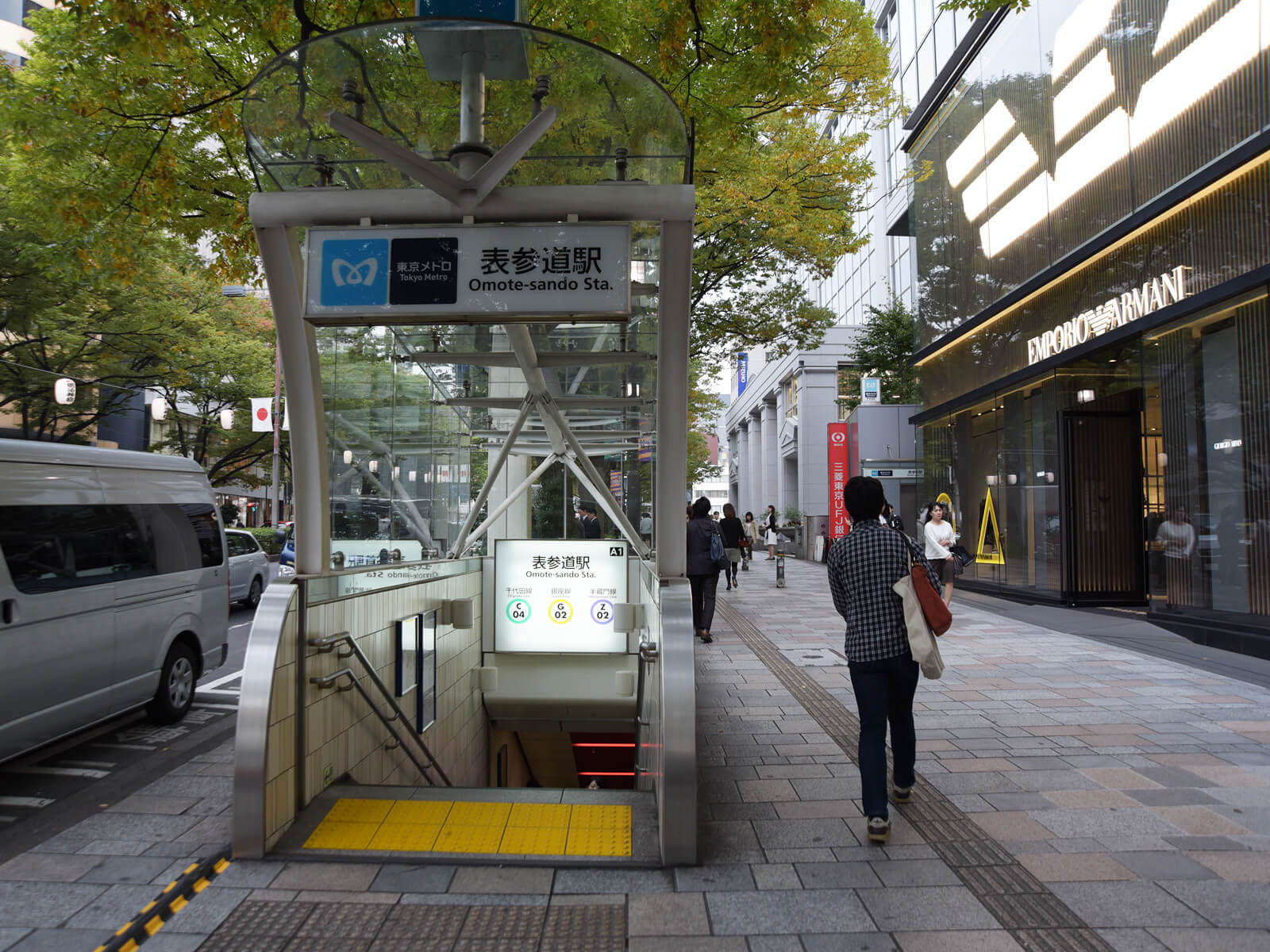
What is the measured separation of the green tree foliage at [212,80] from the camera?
6.04m

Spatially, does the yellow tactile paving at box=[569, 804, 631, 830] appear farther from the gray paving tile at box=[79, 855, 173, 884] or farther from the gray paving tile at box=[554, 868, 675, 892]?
the gray paving tile at box=[79, 855, 173, 884]

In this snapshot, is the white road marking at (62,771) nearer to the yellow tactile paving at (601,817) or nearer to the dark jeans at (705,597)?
the yellow tactile paving at (601,817)

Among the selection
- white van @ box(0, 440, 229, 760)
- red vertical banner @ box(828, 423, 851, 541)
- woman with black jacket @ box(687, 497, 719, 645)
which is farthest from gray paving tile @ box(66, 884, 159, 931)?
red vertical banner @ box(828, 423, 851, 541)

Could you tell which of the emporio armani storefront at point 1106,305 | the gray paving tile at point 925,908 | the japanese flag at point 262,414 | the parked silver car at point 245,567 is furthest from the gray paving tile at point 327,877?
the japanese flag at point 262,414

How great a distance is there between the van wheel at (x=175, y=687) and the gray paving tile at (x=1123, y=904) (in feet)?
20.3

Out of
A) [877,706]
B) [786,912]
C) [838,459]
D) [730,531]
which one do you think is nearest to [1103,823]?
[877,706]

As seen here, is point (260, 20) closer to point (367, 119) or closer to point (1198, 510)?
point (367, 119)

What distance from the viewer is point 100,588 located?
573 cm

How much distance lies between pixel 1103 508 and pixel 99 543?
13310 millimetres

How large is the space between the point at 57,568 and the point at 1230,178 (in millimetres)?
11249

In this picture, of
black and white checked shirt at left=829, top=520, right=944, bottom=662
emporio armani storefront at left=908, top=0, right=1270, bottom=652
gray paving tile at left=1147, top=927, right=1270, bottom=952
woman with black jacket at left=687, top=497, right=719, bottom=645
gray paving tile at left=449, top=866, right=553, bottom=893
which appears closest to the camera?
gray paving tile at left=1147, top=927, right=1270, bottom=952

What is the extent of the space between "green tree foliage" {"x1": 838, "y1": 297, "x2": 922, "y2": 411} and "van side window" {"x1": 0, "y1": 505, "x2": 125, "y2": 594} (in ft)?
83.6

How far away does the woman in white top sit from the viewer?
10844mm

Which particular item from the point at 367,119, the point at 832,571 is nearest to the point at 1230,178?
the point at 832,571
